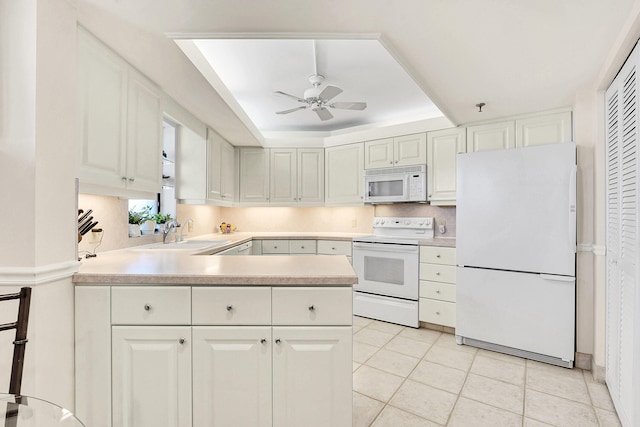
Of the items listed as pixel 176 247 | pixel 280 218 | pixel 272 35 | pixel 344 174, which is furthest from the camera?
pixel 280 218

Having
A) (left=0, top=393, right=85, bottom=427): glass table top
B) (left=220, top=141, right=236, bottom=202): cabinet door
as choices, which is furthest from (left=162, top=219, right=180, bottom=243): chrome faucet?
(left=0, top=393, right=85, bottom=427): glass table top

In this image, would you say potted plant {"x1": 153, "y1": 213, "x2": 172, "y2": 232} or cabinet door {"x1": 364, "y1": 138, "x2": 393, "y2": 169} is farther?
cabinet door {"x1": 364, "y1": 138, "x2": 393, "y2": 169}

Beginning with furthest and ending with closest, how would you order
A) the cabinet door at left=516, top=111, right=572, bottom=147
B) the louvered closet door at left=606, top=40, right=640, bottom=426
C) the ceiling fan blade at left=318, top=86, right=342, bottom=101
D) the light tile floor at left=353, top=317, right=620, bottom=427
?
the cabinet door at left=516, top=111, right=572, bottom=147 → the ceiling fan blade at left=318, top=86, right=342, bottom=101 → the light tile floor at left=353, top=317, right=620, bottom=427 → the louvered closet door at left=606, top=40, right=640, bottom=426

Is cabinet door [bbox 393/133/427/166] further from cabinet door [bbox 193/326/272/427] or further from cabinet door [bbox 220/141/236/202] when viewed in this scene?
cabinet door [bbox 193/326/272/427]

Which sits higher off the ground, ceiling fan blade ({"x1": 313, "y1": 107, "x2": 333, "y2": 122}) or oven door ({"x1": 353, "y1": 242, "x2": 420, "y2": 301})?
ceiling fan blade ({"x1": 313, "y1": 107, "x2": 333, "y2": 122})

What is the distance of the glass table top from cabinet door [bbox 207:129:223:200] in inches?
102

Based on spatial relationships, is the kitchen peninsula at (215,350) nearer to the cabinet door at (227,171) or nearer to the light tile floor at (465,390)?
the light tile floor at (465,390)

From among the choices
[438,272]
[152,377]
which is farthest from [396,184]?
[152,377]

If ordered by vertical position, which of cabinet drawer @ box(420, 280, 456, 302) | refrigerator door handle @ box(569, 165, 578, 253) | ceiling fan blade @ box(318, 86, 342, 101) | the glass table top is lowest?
cabinet drawer @ box(420, 280, 456, 302)

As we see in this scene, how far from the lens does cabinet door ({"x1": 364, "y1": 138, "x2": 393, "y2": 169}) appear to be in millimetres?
3748

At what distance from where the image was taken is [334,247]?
151 inches


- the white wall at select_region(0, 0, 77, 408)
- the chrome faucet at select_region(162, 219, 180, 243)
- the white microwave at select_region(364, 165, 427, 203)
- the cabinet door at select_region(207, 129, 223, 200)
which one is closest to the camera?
the white wall at select_region(0, 0, 77, 408)

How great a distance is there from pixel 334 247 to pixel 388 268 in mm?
742

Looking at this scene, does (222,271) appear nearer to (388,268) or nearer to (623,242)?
(623,242)
